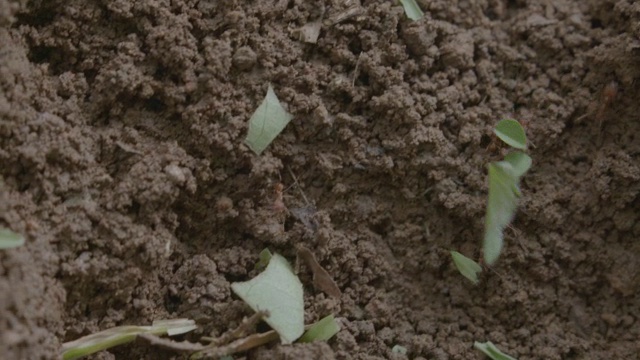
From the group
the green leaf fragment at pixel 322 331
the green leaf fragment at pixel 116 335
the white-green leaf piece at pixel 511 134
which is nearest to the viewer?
the green leaf fragment at pixel 116 335

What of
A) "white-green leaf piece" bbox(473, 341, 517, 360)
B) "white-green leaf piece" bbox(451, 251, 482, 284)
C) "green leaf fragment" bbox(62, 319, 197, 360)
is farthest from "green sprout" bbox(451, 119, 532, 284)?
"green leaf fragment" bbox(62, 319, 197, 360)

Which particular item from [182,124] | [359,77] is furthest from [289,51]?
[182,124]

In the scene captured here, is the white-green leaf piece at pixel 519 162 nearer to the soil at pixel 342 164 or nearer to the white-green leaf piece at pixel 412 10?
the soil at pixel 342 164

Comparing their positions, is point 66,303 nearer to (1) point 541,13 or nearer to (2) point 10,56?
(2) point 10,56

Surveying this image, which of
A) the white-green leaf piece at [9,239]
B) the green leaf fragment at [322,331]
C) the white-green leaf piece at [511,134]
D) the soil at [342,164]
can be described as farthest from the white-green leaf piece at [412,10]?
the white-green leaf piece at [9,239]

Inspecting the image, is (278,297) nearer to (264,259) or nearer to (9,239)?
(264,259)

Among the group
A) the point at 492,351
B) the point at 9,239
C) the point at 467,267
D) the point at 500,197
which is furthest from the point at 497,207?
the point at 9,239
